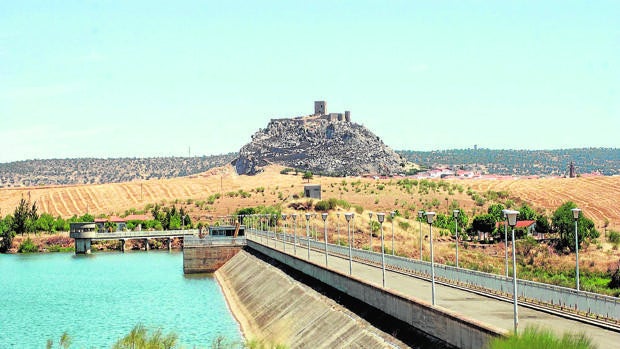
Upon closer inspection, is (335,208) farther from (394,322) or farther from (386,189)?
(394,322)

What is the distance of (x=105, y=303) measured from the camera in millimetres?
57594

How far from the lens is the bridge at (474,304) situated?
2325 cm

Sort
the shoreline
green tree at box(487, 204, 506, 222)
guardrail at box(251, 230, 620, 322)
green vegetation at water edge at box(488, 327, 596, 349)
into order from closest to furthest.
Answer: green vegetation at water edge at box(488, 327, 596, 349) → guardrail at box(251, 230, 620, 322) → green tree at box(487, 204, 506, 222) → the shoreline

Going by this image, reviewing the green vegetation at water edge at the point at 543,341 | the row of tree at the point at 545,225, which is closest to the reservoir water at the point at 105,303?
the green vegetation at water edge at the point at 543,341

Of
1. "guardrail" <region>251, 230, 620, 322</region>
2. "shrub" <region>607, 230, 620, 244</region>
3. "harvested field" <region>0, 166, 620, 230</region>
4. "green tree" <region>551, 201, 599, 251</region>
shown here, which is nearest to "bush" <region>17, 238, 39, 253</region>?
"harvested field" <region>0, 166, 620, 230</region>

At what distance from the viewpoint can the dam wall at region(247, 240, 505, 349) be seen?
72.4 feet

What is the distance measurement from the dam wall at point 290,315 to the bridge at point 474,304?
1091 mm

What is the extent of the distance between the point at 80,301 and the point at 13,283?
14.9 m

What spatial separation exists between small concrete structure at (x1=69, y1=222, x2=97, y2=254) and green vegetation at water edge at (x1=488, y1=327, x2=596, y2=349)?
302 feet

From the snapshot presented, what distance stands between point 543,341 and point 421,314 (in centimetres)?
985

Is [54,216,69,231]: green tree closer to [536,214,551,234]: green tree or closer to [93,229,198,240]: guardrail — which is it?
[93,229,198,240]: guardrail

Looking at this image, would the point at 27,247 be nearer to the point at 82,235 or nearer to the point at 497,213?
the point at 82,235

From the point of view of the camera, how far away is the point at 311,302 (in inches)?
1609

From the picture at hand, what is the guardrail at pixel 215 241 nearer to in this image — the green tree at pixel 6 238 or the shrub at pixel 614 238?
the shrub at pixel 614 238
